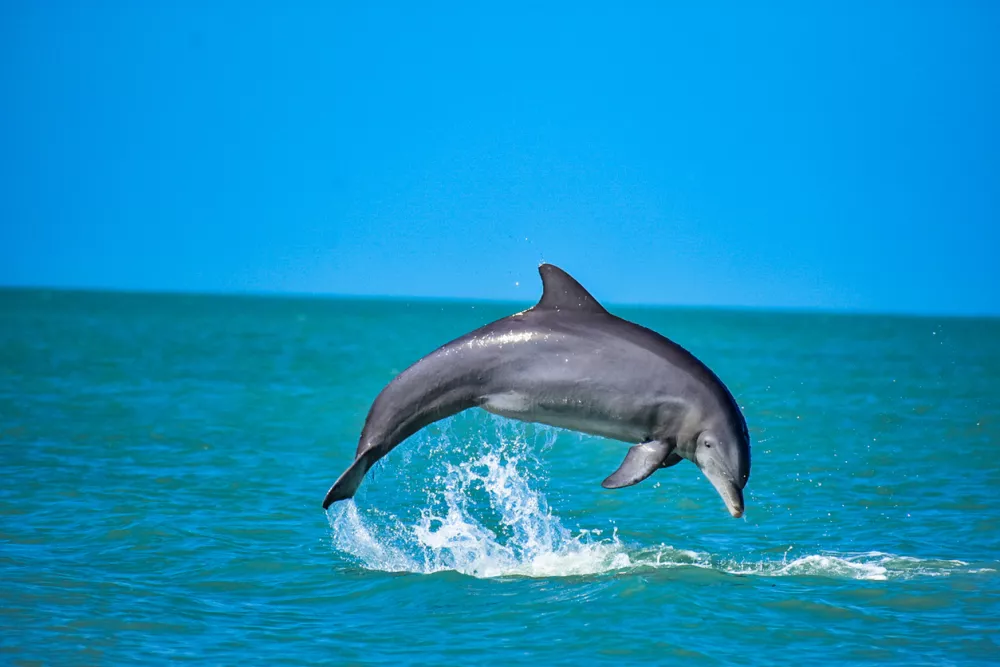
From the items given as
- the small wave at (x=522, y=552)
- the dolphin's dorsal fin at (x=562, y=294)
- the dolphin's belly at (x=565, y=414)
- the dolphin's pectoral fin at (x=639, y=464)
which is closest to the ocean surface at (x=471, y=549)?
the small wave at (x=522, y=552)

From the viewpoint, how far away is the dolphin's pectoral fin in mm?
8211

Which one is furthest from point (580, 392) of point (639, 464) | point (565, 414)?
point (639, 464)

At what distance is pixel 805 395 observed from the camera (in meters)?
33.8

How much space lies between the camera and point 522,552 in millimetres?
12133

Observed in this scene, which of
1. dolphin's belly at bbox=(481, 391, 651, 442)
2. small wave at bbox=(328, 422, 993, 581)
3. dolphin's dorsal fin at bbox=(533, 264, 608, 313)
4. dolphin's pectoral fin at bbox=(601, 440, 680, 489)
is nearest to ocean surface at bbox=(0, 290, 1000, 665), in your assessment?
small wave at bbox=(328, 422, 993, 581)

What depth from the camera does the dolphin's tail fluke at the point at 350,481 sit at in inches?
332

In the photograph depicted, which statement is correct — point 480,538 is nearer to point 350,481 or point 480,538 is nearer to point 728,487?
point 350,481

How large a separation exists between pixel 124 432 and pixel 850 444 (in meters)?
12.2

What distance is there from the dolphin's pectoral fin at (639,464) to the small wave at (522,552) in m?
2.44

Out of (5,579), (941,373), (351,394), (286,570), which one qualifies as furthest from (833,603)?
(941,373)

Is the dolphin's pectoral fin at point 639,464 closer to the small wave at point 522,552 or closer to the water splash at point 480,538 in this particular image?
the water splash at point 480,538

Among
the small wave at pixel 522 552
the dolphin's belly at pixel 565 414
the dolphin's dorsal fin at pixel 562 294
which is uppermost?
the dolphin's dorsal fin at pixel 562 294

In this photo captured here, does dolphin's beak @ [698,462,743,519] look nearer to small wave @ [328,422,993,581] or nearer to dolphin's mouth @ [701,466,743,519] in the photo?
dolphin's mouth @ [701,466,743,519]

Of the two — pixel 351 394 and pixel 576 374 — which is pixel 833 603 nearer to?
pixel 576 374
